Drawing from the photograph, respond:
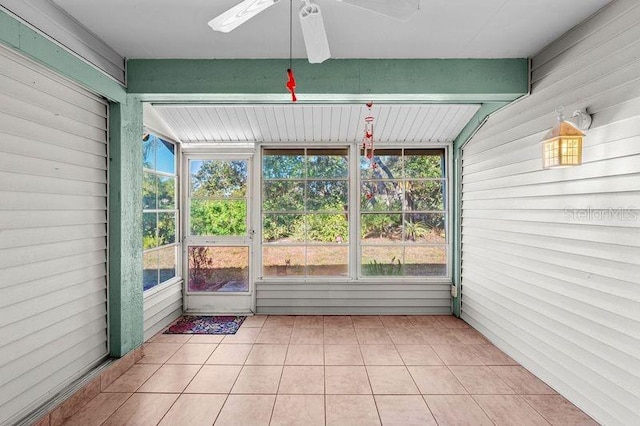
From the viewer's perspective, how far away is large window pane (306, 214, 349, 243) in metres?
4.38

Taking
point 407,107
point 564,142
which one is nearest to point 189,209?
point 407,107

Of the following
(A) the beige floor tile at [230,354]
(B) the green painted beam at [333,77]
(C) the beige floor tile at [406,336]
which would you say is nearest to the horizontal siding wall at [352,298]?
(C) the beige floor tile at [406,336]

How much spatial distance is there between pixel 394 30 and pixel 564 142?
1334mm

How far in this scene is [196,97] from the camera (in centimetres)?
294

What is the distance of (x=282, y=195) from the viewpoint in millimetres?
4371

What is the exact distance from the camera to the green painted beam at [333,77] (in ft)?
9.33

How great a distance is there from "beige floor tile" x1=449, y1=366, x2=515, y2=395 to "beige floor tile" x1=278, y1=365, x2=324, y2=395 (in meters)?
1.12

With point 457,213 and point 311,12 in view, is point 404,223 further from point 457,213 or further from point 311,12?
point 311,12

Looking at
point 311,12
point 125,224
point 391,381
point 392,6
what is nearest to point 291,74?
point 311,12

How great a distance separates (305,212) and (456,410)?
8.89 feet

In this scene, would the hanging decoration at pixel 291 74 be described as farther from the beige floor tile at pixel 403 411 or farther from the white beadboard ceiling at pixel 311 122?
the beige floor tile at pixel 403 411

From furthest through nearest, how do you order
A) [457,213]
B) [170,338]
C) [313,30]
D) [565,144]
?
1. [457,213]
2. [170,338]
3. [565,144]
4. [313,30]

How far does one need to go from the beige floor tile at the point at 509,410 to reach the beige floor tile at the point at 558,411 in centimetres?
6

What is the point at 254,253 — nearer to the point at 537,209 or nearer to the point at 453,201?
the point at 453,201
